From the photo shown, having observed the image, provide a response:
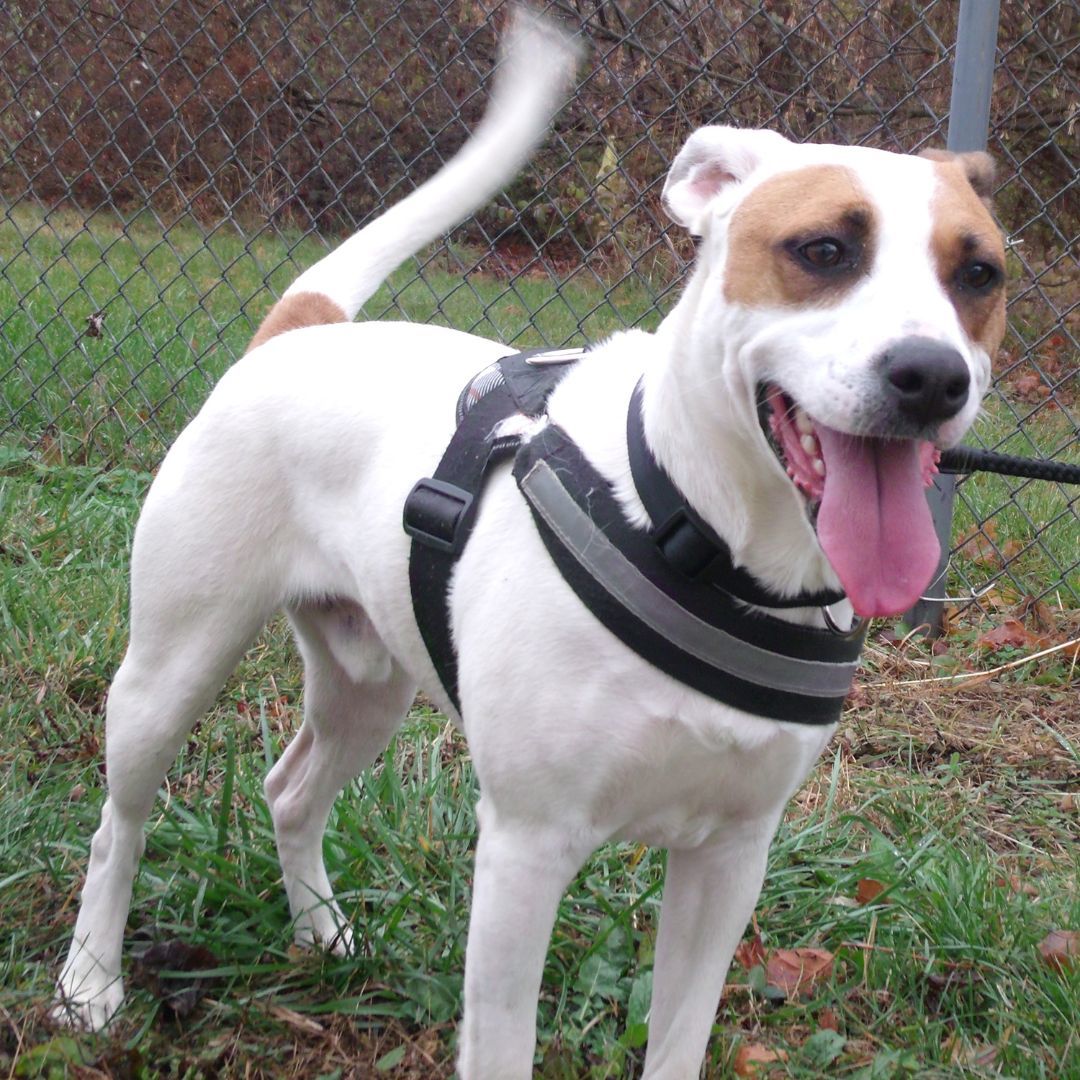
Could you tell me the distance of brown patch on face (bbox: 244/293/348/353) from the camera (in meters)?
2.56

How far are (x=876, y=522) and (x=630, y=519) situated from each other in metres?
0.33

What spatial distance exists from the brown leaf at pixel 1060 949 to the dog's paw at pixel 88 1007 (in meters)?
1.66

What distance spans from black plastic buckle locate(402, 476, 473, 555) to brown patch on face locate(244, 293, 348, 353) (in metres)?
0.76

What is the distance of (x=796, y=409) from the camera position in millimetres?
1591

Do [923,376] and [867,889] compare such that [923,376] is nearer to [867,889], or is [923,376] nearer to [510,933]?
[510,933]

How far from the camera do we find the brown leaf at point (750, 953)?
2.42 m

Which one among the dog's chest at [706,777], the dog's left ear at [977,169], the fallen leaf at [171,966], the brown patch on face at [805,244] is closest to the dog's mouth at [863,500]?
the brown patch on face at [805,244]

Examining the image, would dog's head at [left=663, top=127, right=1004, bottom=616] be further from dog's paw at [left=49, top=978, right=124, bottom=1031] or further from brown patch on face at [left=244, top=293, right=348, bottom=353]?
dog's paw at [left=49, top=978, right=124, bottom=1031]

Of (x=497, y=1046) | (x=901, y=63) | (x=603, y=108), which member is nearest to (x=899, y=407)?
(x=497, y=1046)

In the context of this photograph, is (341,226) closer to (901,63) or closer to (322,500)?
(901,63)

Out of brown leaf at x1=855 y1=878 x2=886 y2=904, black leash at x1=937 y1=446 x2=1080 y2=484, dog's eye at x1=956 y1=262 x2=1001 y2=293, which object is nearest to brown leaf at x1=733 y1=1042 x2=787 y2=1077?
brown leaf at x1=855 y1=878 x2=886 y2=904

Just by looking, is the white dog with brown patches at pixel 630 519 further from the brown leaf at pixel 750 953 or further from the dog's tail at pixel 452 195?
the brown leaf at pixel 750 953

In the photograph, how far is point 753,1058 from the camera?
218 cm

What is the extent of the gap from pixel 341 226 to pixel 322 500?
4.71 m
